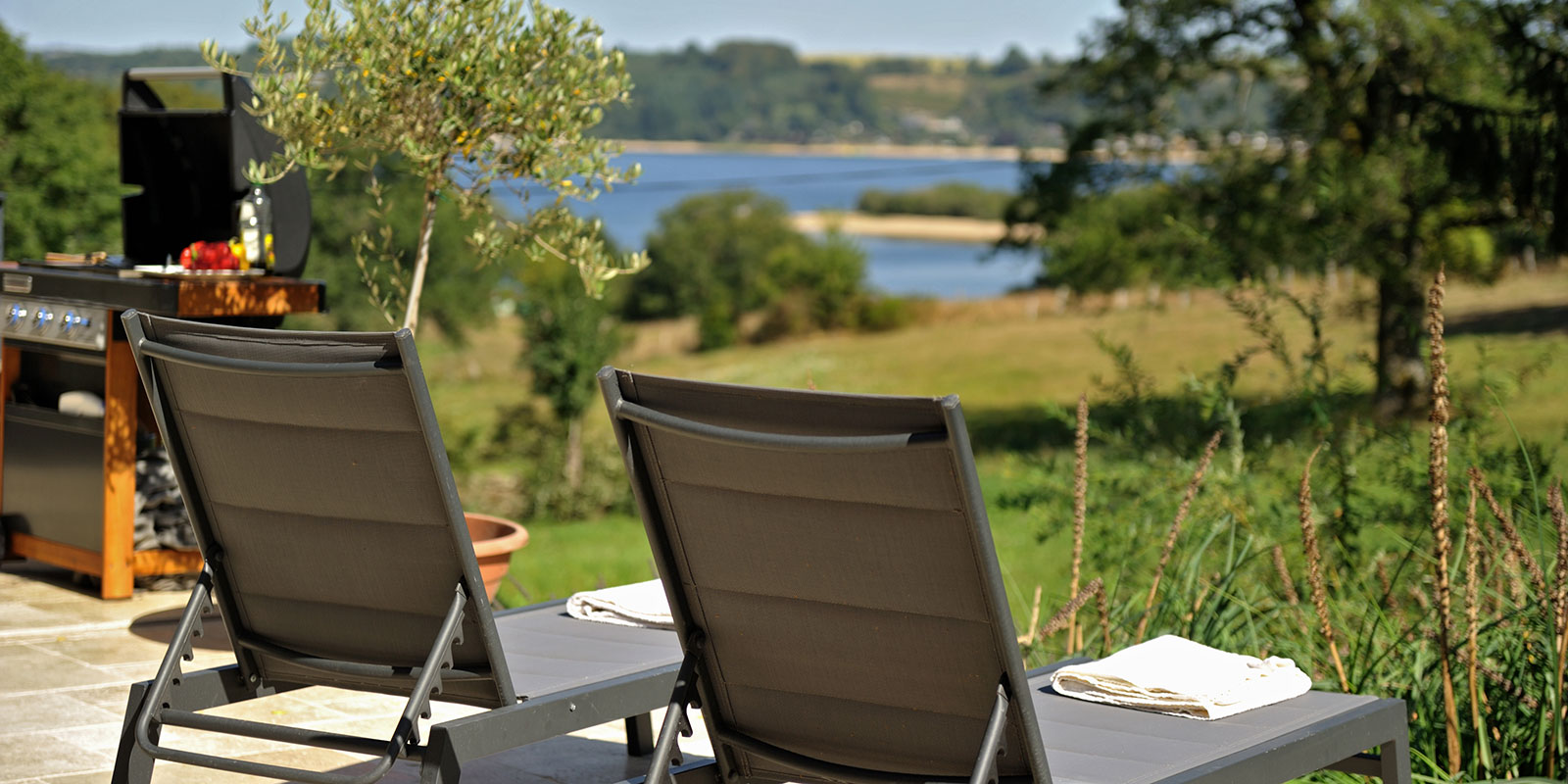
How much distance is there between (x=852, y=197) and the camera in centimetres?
10044

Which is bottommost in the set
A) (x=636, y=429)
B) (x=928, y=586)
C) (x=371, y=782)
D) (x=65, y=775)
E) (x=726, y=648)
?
(x=65, y=775)

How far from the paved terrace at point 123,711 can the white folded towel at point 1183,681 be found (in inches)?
46.3

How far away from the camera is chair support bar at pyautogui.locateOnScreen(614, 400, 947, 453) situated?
5.05ft

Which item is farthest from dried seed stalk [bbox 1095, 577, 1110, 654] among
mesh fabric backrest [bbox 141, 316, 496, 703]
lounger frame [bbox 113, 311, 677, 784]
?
mesh fabric backrest [bbox 141, 316, 496, 703]

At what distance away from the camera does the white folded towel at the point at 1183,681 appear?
2.04 m

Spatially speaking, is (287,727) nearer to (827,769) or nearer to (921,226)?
(827,769)

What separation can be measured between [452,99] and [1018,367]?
1175 inches

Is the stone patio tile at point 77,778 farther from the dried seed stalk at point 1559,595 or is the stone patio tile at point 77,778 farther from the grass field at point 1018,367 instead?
the grass field at point 1018,367

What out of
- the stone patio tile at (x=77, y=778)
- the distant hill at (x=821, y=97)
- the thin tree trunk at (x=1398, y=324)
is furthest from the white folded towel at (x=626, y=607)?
the distant hill at (x=821, y=97)

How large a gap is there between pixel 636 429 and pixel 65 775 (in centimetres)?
172

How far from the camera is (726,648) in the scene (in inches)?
74.7

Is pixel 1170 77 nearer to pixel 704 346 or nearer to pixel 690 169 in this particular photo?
pixel 704 346

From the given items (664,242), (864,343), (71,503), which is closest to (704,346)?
(864,343)

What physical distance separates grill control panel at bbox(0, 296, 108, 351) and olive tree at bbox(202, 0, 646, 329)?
74 centimetres
